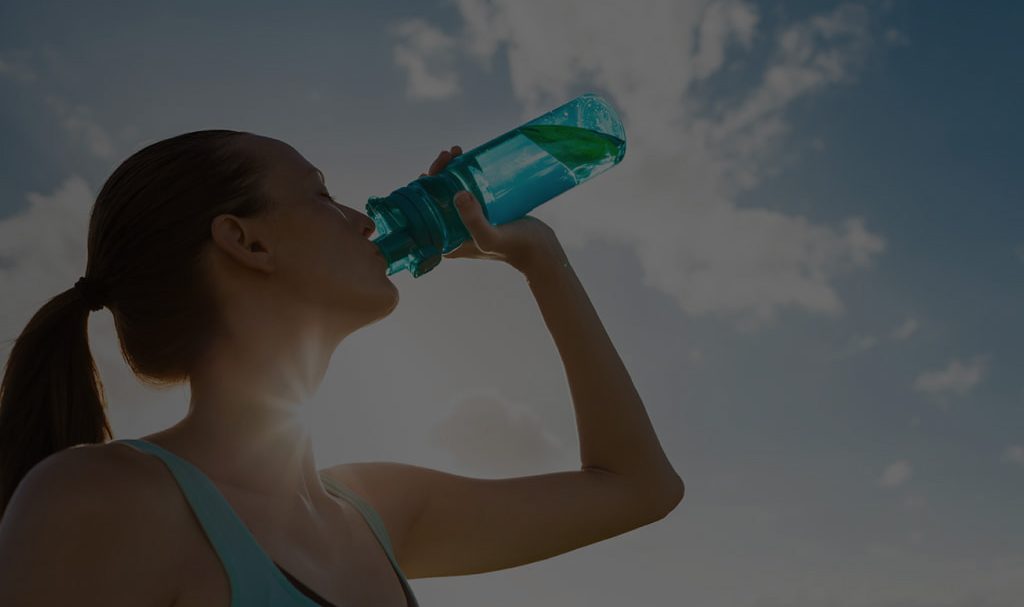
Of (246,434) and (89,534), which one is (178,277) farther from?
(89,534)

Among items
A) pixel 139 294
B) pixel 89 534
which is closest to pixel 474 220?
pixel 139 294

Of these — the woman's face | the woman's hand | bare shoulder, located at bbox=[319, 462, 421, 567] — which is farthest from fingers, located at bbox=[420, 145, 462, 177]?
bare shoulder, located at bbox=[319, 462, 421, 567]

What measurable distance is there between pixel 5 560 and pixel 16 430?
2.17ft

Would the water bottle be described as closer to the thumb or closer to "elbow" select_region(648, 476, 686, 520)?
the thumb

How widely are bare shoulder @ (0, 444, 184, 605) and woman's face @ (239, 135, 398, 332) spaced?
59 cm

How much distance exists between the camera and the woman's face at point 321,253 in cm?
199

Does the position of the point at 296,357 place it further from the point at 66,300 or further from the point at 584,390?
the point at 584,390

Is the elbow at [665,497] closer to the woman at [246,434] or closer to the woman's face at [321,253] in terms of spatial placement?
the woman at [246,434]

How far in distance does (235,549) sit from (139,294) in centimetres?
74

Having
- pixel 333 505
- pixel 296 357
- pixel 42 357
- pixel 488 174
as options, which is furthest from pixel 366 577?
pixel 488 174

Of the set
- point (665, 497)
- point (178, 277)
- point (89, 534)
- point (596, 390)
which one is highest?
point (596, 390)

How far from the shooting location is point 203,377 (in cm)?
191

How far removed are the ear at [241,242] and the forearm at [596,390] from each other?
2.73 feet

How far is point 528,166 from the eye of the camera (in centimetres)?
285
